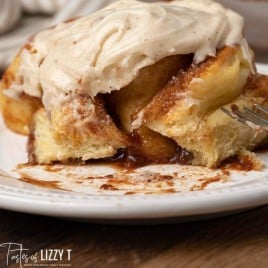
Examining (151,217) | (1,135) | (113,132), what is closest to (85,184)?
(113,132)

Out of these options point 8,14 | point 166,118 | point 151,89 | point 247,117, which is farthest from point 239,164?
point 8,14

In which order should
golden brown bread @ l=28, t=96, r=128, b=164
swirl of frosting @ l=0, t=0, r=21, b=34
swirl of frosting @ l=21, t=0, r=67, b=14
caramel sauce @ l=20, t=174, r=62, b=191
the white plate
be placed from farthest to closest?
1. swirl of frosting @ l=21, t=0, r=67, b=14
2. swirl of frosting @ l=0, t=0, r=21, b=34
3. golden brown bread @ l=28, t=96, r=128, b=164
4. caramel sauce @ l=20, t=174, r=62, b=191
5. the white plate

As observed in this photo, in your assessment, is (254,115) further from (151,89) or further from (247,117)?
(151,89)

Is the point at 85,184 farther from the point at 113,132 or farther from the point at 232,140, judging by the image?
the point at 232,140

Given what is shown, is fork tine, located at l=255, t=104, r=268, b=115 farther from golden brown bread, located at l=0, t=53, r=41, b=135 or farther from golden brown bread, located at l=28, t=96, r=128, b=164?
golden brown bread, located at l=0, t=53, r=41, b=135

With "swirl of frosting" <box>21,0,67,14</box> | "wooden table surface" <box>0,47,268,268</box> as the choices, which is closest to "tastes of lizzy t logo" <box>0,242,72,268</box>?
"wooden table surface" <box>0,47,268,268</box>

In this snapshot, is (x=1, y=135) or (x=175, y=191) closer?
(x=175, y=191)
